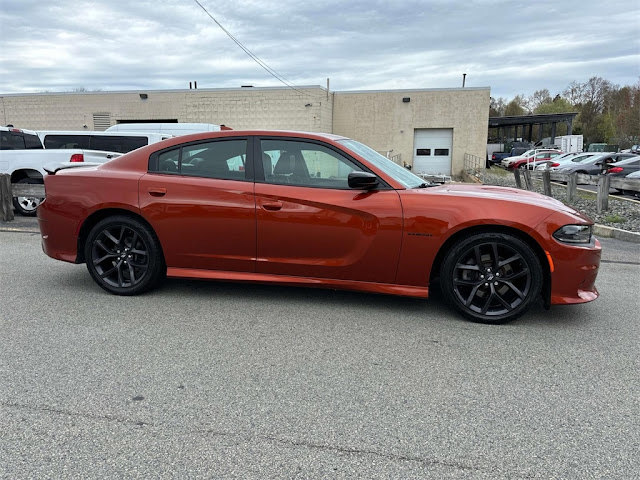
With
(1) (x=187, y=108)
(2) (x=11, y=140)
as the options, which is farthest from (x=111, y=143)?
(1) (x=187, y=108)

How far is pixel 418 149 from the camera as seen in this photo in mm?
29828

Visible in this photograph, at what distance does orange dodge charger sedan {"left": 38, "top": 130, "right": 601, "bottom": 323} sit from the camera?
3902 millimetres

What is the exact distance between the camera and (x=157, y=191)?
4445 mm

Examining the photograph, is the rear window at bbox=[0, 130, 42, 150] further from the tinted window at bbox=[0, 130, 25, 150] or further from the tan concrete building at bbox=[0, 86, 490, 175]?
the tan concrete building at bbox=[0, 86, 490, 175]

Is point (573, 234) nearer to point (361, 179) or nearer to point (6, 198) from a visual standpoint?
point (361, 179)

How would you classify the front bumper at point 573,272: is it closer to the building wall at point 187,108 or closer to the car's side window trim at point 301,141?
the car's side window trim at point 301,141

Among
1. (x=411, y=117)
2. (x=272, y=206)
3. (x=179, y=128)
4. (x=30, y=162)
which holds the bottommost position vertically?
(x=272, y=206)

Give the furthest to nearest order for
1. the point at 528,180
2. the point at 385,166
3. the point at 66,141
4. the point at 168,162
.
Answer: the point at 528,180
the point at 66,141
the point at 168,162
the point at 385,166

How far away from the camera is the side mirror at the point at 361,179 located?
157 inches

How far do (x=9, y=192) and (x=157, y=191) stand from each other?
20.7 ft

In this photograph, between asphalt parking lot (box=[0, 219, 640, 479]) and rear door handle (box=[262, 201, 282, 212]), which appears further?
rear door handle (box=[262, 201, 282, 212])

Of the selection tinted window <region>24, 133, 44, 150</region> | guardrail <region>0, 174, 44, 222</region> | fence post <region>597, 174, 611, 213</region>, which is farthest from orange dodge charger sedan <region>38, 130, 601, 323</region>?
tinted window <region>24, 133, 44, 150</region>

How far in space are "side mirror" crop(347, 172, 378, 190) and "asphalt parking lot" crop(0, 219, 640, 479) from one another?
3.67ft

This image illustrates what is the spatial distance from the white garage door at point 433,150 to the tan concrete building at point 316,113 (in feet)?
0.19
